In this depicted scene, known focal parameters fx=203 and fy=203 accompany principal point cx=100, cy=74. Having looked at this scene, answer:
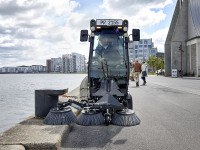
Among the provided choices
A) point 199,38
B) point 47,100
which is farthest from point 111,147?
point 199,38

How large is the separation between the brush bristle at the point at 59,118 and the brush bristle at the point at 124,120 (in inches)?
37.8

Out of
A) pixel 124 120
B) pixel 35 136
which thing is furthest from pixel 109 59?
pixel 35 136

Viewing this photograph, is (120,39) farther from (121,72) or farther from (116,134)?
(116,134)

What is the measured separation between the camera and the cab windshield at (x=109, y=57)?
6129 mm

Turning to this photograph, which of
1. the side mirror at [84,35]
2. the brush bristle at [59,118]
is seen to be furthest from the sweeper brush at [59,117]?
the side mirror at [84,35]

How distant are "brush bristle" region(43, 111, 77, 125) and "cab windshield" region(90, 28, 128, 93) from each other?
1.75 meters

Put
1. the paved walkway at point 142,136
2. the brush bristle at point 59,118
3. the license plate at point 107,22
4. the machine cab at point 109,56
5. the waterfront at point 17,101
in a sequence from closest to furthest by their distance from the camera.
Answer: the paved walkway at point 142,136 < the brush bristle at point 59,118 < the license plate at point 107,22 < the machine cab at point 109,56 < the waterfront at point 17,101

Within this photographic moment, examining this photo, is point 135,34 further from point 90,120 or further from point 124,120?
point 90,120

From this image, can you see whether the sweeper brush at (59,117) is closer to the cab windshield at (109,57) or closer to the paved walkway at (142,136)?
the paved walkway at (142,136)

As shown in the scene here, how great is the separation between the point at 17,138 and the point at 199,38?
38.0 m

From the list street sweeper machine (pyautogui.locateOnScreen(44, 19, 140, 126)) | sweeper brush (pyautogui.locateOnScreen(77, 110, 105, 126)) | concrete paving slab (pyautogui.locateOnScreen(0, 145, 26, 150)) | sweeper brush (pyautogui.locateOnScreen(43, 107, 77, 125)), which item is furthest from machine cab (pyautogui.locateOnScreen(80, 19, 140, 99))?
concrete paving slab (pyautogui.locateOnScreen(0, 145, 26, 150))

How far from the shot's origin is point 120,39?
612 cm

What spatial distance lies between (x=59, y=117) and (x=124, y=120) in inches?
58.5

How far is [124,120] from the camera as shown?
472 centimetres
